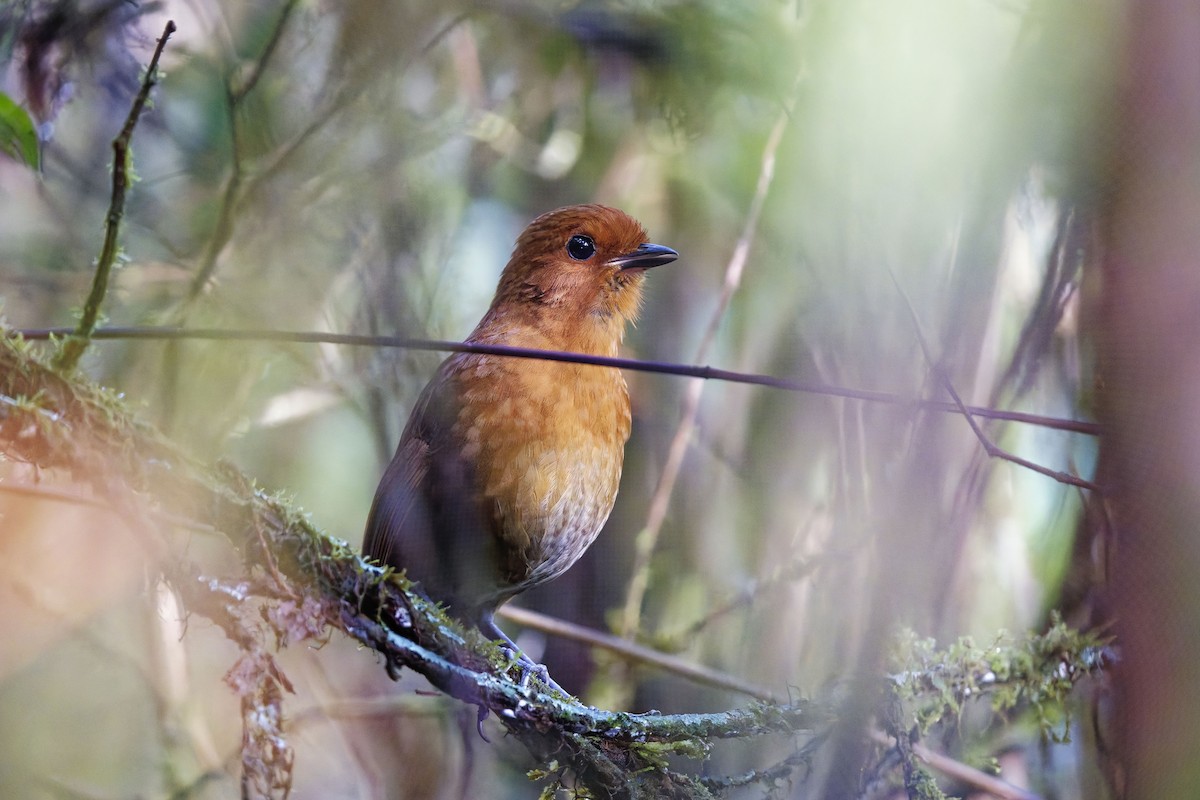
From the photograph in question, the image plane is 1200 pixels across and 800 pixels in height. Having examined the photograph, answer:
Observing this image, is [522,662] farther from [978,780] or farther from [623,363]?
[978,780]

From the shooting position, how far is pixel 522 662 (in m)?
1.38

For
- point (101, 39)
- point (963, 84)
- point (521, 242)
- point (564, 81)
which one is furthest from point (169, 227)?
point (963, 84)

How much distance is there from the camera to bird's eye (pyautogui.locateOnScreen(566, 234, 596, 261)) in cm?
158

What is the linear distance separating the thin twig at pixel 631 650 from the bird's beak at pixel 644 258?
654 millimetres

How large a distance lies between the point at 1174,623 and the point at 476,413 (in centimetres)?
98

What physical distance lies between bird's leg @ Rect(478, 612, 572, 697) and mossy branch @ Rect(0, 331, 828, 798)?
84 mm

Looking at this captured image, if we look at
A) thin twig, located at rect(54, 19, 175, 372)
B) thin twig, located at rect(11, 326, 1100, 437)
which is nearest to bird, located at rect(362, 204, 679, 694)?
thin twig, located at rect(11, 326, 1100, 437)

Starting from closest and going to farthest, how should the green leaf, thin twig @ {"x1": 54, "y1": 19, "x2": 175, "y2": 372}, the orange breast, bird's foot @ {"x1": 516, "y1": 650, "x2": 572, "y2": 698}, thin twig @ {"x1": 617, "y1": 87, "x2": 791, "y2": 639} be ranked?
1. thin twig @ {"x1": 54, "y1": 19, "x2": 175, "y2": 372}
2. the green leaf
3. bird's foot @ {"x1": 516, "y1": 650, "x2": 572, "y2": 698}
4. the orange breast
5. thin twig @ {"x1": 617, "y1": 87, "x2": 791, "y2": 639}

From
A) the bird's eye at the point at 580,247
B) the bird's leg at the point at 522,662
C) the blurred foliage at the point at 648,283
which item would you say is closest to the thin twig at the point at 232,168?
the blurred foliage at the point at 648,283

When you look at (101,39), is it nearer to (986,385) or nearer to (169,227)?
(169,227)

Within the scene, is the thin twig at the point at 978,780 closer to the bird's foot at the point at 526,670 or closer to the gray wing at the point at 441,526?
the bird's foot at the point at 526,670

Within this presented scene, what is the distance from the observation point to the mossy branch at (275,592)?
3.35 ft

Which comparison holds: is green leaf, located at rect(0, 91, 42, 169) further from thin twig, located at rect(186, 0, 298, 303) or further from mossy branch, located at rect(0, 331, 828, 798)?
thin twig, located at rect(186, 0, 298, 303)

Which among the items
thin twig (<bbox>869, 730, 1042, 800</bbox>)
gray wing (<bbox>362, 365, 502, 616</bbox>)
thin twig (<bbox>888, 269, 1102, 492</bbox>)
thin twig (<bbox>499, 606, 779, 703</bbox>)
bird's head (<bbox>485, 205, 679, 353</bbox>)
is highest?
bird's head (<bbox>485, 205, 679, 353</bbox>)
